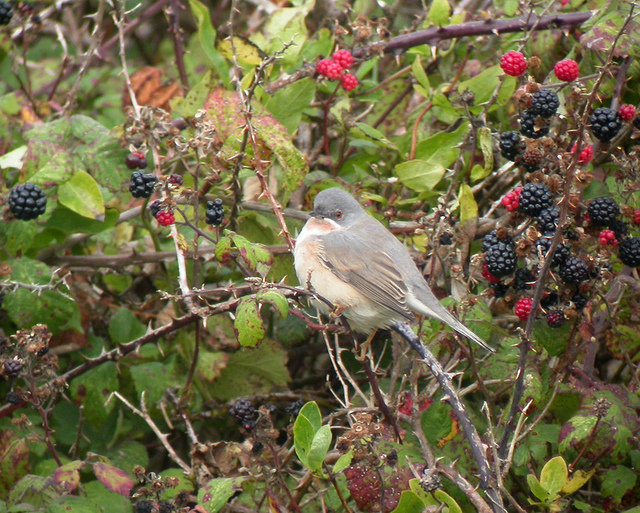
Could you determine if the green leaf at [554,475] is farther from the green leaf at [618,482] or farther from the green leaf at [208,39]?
the green leaf at [208,39]

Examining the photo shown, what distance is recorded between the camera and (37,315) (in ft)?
13.3

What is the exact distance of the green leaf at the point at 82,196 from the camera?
3.99 meters

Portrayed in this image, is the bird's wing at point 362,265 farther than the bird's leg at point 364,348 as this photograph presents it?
Yes

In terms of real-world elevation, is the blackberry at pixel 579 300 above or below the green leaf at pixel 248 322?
below

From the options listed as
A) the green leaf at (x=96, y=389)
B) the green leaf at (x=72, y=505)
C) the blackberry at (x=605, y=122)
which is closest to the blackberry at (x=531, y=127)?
the blackberry at (x=605, y=122)

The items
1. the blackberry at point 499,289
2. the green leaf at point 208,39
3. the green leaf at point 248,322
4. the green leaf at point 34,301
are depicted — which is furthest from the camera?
the green leaf at point 208,39

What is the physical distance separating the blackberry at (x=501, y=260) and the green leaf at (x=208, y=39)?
208 cm

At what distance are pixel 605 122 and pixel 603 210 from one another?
48 centimetres

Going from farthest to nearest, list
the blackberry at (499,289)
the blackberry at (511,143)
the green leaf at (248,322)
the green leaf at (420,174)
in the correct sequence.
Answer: the green leaf at (420,174)
the blackberry at (511,143)
the blackberry at (499,289)
the green leaf at (248,322)

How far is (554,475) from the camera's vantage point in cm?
297

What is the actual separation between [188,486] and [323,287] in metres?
1.30

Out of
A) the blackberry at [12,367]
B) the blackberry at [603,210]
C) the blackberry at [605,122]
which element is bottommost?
the blackberry at [12,367]

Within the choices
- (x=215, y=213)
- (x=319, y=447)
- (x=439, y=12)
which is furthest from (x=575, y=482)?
(x=439, y=12)

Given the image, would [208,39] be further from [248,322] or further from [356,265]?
[248,322]
